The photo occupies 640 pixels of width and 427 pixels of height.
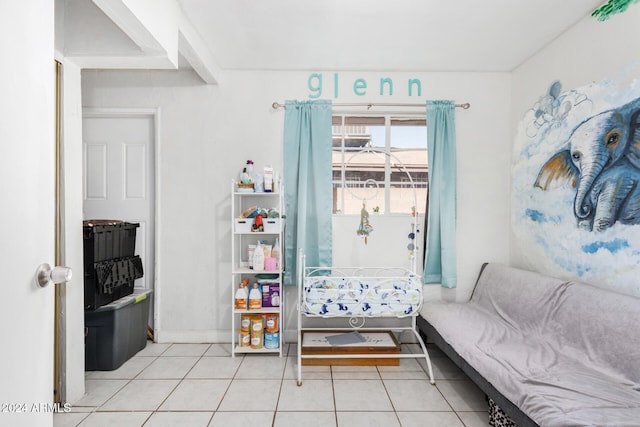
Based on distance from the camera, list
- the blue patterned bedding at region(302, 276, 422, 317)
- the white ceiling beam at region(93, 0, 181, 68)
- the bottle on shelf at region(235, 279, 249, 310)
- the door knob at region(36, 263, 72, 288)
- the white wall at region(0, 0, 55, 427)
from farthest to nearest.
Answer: the bottle on shelf at region(235, 279, 249, 310) → the blue patterned bedding at region(302, 276, 422, 317) → the white ceiling beam at region(93, 0, 181, 68) → the door knob at region(36, 263, 72, 288) → the white wall at region(0, 0, 55, 427)

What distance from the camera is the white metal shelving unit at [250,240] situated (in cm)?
291

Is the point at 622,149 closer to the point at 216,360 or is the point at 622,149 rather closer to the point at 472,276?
the point at 472,276

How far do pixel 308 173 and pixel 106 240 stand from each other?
5.50ft

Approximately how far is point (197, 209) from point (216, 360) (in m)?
1.30

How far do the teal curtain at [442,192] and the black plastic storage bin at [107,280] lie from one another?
249 cm

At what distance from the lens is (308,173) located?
3.20 m

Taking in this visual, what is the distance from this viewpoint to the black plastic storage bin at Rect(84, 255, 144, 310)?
2.47 m

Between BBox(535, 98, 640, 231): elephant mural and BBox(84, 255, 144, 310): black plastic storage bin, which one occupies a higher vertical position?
BBox(535, 98, 640, 231): elephant mural

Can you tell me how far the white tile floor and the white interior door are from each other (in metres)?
1.02

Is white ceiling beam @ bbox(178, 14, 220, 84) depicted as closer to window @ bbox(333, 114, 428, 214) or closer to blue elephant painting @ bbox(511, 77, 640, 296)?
window @ bbox(333, 114, 428, 214)

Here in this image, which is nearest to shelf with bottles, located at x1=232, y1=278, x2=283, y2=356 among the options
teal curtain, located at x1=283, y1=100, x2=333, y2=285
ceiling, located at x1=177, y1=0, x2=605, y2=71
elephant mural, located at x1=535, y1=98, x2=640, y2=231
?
teal curtain, located at x1=283, y1=100, x2=333, y2=285

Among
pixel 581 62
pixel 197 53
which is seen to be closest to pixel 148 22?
pixel 197 53

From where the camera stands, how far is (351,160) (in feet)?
10.8

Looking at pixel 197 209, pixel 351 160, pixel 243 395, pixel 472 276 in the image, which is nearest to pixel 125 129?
pixel 197 209
